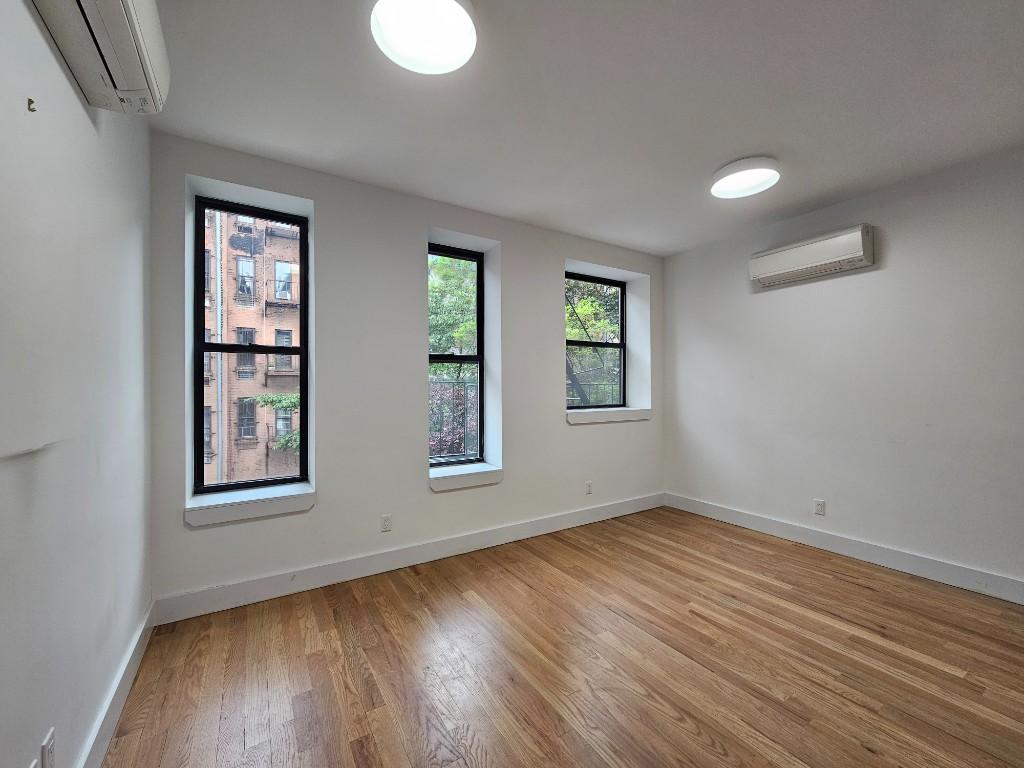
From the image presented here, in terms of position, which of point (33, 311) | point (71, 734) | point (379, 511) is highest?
point (33, 311)

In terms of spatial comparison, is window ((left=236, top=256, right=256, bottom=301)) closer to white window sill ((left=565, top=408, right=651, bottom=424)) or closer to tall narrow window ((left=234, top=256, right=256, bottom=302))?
tall narrow window ((left=234, top=256, right=256, bottom=302))

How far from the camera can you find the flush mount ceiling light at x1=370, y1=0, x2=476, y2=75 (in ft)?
4.97

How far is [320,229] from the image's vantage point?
105 inches

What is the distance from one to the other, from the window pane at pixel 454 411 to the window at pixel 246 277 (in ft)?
4.24

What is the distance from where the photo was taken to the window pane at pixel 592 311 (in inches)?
168

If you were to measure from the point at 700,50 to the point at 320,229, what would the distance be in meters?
2.20

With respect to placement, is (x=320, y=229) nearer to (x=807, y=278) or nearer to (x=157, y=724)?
(x=157, y=724)

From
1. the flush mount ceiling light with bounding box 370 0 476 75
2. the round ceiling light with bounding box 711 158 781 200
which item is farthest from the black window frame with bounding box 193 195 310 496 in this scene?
the round ceiling light with bounding box 711 158 781 200

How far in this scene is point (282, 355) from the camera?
2.76 metres

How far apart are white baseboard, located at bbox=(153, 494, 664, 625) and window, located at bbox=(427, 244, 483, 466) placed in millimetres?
635

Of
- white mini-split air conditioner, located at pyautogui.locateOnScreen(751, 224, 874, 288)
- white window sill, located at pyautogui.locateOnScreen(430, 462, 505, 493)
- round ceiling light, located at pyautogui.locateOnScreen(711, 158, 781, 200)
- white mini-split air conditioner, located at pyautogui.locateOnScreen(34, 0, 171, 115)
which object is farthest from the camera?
white window sill, located at pyautogui.locateOnScreen(430, 462, 505, 493)

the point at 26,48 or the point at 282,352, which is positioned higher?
the point at 26,48

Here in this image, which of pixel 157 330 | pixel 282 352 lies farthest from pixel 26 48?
pixel 282 352

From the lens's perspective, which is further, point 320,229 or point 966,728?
point 320,229
